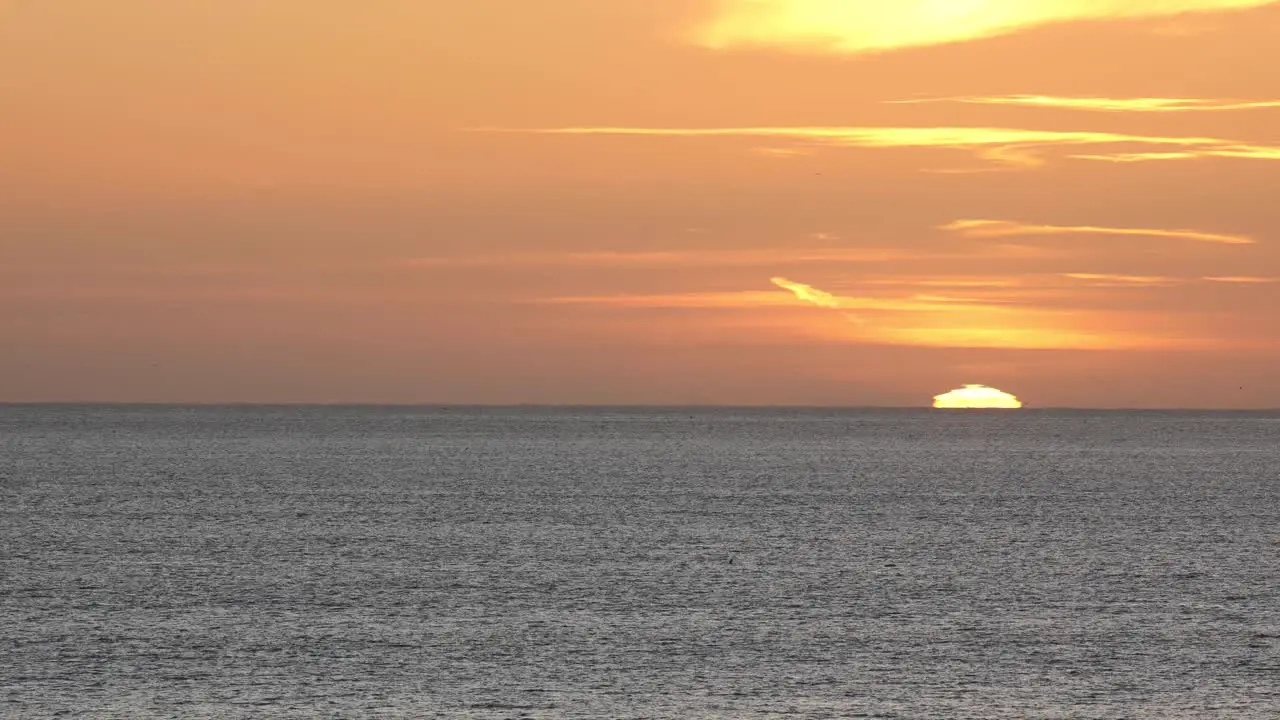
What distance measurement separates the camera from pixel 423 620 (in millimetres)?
59625

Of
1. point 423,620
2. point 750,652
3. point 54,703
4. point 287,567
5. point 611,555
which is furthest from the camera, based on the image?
point 611,555

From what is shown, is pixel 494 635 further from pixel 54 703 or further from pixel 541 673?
pixel 54 703

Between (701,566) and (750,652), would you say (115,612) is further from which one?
(701,566)

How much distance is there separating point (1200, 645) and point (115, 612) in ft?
122

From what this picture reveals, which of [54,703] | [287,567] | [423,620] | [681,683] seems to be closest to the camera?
[54,703]

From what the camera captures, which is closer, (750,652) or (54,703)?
(54,703)

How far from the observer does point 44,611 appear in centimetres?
6078

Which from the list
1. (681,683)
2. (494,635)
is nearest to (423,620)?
(494,635)

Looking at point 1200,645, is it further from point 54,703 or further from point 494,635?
point 54,703

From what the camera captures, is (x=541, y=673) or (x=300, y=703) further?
(x=541, y=673)

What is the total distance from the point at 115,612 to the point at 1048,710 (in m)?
33.7

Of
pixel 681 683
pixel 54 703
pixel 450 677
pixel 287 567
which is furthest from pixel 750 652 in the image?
pixel 287 567

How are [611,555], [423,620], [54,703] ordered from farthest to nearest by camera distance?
[611,555], [423,620], [54,703]

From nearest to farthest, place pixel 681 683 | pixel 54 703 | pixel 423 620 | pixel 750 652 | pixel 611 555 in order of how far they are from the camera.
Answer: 1. pixel 54 703
2. pixel 681 683
3. pixel 750 652
4. pixel 423 620
5. pixel 611 555
